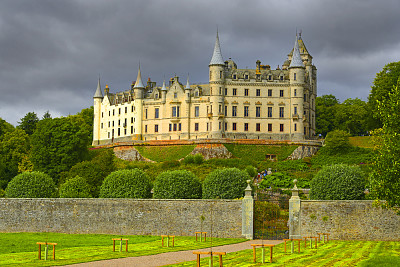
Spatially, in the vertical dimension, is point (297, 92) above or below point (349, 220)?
above

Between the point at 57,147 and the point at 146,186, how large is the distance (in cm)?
2666

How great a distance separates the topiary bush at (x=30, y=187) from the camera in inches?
1635

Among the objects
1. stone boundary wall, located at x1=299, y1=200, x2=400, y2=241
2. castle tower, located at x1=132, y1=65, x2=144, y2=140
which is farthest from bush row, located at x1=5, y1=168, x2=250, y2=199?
castle tower, located at x1=132, y1=65, x2=144, y2=140

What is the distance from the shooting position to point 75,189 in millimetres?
42281

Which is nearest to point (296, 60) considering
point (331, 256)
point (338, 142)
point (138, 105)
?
point (338, 142)

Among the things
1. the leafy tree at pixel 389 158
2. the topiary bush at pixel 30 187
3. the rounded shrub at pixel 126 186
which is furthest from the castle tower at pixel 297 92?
the leafy tree at pixel 389 158

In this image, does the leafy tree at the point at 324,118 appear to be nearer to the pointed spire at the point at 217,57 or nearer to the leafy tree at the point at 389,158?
the pointed spire at the point at 217,57

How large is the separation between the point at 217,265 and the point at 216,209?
13367 mm

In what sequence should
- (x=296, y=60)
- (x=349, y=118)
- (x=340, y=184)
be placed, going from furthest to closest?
(x=349, y=118) → (x=296, y=60) → (x=340, y=184)

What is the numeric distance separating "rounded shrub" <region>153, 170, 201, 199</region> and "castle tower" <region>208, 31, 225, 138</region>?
1700 inches

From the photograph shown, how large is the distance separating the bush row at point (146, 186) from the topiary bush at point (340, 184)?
4.97 m

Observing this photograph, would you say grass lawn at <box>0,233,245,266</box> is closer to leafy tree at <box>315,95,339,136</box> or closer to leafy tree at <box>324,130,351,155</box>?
leafy tree at <box>324,130,351,155</box>

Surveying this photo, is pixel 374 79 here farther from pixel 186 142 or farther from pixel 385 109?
pixel 385 109

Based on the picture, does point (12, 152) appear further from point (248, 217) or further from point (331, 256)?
point (331, 256)
